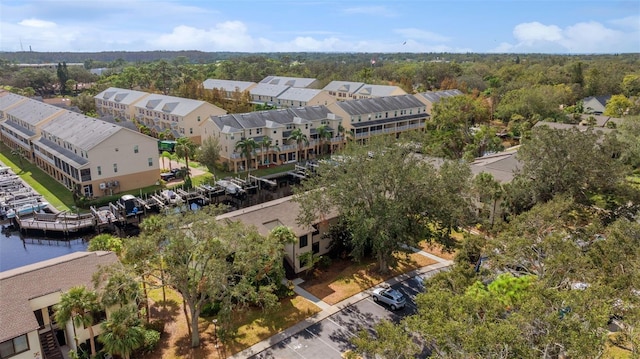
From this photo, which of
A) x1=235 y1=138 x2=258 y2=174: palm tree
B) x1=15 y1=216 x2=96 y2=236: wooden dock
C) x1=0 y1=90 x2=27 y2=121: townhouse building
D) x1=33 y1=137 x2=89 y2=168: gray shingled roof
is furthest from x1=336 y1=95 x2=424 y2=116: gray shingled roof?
x1=0 y1=90 x2=27 y2=121: townhouse building

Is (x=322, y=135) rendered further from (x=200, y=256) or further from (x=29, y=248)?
(x=200, y=256)

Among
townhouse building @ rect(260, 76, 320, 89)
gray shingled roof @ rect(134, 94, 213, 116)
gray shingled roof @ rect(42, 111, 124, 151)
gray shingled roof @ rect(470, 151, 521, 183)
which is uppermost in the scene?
townhouse building @ rect(260, 76, 320, 89)

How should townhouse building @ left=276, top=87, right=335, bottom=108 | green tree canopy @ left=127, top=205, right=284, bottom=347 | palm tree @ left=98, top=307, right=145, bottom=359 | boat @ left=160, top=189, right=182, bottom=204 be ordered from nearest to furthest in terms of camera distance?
palm tree @ left=98, top=307, right=145, bottom=359
green tree canopy @ left=127, top=205, right=284, bottom=347
boat @ left=160, top=189, right=182, bottom=204
townhouse building @ left=276, top=87, right=335, bottom=108

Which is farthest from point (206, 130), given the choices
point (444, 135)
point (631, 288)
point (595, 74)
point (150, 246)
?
point (595, 74)

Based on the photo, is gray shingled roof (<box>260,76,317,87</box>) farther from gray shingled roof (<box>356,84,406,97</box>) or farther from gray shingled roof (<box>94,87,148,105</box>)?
gray shingled roof (<box>94,87,148,105</box>)

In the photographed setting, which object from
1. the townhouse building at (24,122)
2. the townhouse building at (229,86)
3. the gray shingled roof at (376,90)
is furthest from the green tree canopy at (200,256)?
the townhouse building at (229,86)

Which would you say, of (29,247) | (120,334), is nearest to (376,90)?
(29,247)
